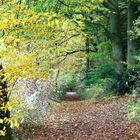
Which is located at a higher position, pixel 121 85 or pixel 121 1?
pixel 121 1

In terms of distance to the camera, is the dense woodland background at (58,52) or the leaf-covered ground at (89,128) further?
the leaf-covered ground at (89,128)

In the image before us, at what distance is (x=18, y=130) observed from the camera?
32.5 feet

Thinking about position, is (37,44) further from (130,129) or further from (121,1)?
(121,1)

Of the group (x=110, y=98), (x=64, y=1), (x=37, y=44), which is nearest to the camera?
(x=37, y=44)

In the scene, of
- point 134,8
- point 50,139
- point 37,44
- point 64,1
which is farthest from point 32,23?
point 134,8

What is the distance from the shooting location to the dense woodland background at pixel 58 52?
216 inches

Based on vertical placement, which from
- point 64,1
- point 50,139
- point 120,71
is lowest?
point 50,139

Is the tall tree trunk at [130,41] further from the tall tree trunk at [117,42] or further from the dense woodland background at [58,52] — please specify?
the tall tree trunk at [117,42]

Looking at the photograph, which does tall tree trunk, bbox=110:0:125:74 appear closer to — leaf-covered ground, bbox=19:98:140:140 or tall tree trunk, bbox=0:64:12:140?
leaf-covered ground, bbox=19:98:140:140

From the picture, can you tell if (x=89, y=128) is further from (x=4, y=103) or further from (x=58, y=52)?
(x=4, y=103)

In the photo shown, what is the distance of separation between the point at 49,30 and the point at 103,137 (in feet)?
12.7

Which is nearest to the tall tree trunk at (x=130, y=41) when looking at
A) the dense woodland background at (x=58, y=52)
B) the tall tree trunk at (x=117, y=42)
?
the dense woodland background at (x=58, y=52)

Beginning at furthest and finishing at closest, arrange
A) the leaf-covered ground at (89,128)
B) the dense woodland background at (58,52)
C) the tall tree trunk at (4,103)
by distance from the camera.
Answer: the leaf-covered ground at (89,128), the tall tree trunk at (4,103), the dense woodland background at (58,52)

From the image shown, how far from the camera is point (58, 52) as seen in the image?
9.08m
